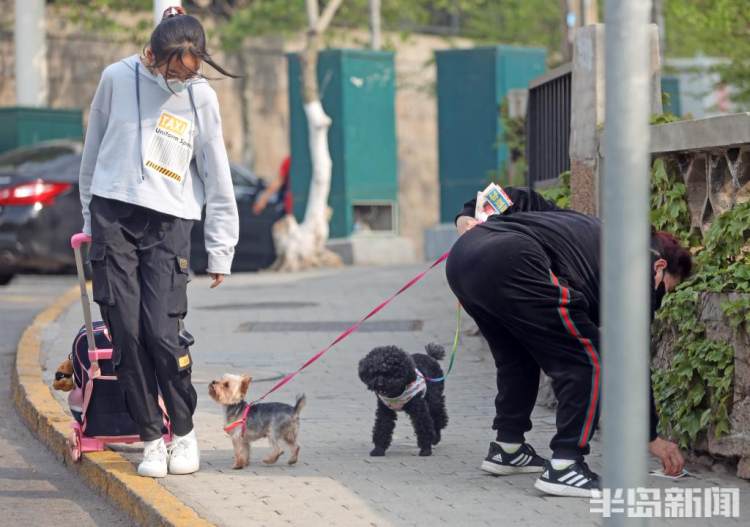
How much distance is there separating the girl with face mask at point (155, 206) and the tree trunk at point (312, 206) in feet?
42.6

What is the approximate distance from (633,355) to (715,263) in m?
3.03

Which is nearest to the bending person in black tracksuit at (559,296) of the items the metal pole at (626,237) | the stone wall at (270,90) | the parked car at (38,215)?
the metal pole at (626,237)

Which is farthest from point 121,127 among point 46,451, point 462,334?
point 462,334

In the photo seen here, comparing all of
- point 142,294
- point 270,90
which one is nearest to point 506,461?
point 142,294

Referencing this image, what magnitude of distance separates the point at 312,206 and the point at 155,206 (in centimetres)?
1421

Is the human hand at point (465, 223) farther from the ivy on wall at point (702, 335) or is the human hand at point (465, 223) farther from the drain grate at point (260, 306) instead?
the drain grate at point (260, 306)

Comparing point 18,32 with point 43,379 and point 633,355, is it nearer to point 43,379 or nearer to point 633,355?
point 43,379

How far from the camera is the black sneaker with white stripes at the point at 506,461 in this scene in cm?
618

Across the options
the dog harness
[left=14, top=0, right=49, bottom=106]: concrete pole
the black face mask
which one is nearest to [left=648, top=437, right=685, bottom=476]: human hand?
the black face mask

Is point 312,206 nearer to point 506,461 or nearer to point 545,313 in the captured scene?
point 506,461

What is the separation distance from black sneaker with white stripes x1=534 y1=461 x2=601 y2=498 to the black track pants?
0.06 meters

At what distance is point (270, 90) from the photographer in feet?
100

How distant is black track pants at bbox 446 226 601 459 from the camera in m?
5.72

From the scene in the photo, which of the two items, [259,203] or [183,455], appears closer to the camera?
[183,455]
